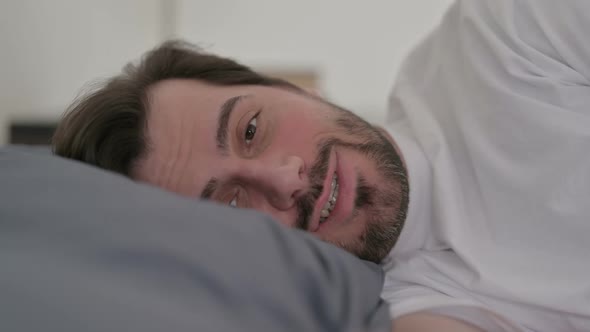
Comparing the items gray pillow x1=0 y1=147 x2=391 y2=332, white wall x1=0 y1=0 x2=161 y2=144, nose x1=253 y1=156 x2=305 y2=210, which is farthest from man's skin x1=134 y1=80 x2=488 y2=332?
white wall x1=0 y1=0 x2=161 y2=144

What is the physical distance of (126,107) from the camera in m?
0.90

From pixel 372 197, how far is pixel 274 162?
0.18m

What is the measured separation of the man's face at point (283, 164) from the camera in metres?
0.79

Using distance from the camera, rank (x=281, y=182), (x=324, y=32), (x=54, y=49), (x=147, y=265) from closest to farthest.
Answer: (x=147, y=265), (x=281, y=182), (x=54, y=49), (x=324, y=32)

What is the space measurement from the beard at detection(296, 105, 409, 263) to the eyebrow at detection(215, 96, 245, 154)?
155 millimetres

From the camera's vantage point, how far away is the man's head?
2.60 feet

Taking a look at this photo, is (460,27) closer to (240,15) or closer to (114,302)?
(114,302)

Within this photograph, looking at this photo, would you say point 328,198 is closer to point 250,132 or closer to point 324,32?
point 250,132

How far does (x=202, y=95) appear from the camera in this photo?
92cm

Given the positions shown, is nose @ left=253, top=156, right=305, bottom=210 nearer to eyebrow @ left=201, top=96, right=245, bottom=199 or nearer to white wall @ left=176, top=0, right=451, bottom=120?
eyebrow @ left=201, top=96, right=245, bottom=199

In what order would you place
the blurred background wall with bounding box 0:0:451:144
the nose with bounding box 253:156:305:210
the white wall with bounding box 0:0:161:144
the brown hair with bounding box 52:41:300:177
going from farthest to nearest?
the blurred background wall with bounding box 0:0:451:144 → the white wall with bounding box 0:0:161:144 → the brown hair with bounding box 52:41:300:177 → the nose with bounding box 253:156:305:210

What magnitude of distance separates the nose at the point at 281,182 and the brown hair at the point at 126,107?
0.23 meters

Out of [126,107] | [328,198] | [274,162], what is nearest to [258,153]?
[274,162]

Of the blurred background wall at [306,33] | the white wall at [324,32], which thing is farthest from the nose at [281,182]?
the white wall at [324,32]
